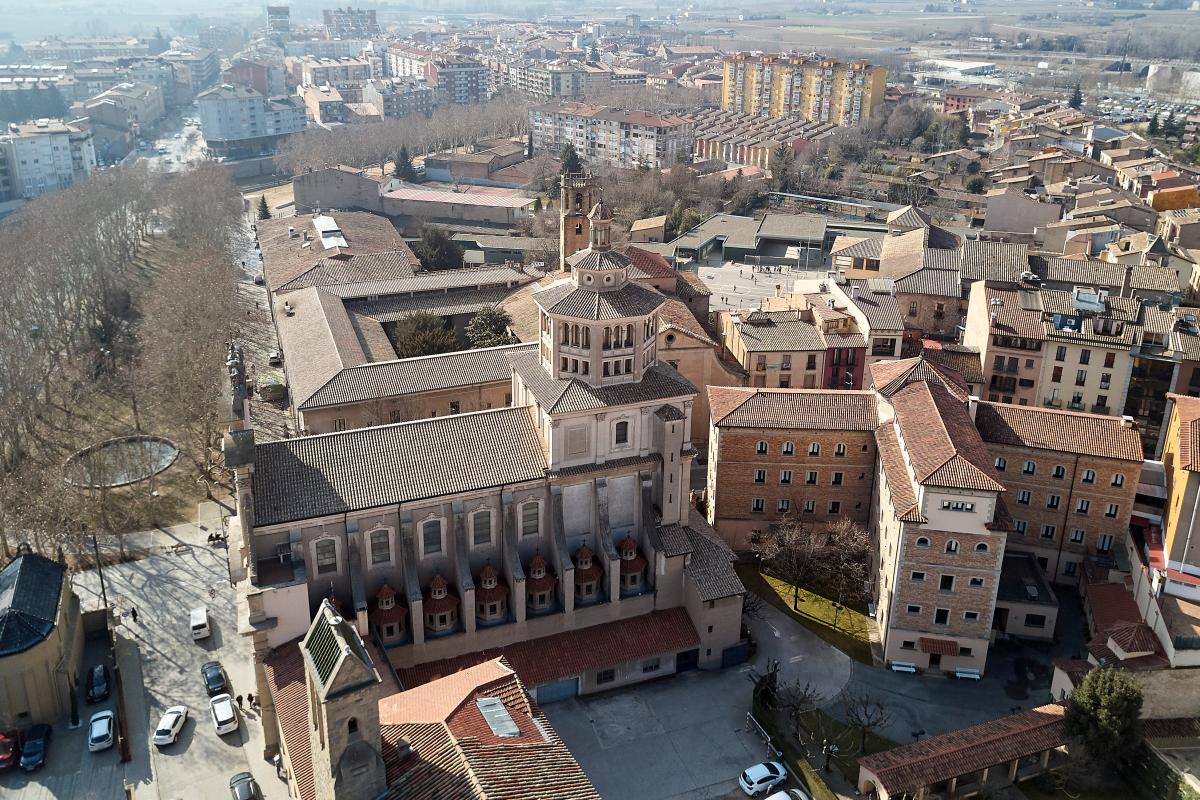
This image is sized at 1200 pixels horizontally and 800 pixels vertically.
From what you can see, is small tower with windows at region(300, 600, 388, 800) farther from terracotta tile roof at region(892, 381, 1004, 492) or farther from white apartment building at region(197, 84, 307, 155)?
white apartment building at region(197, 84, 307, 155)

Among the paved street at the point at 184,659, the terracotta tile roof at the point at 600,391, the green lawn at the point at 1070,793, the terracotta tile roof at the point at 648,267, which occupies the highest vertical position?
the terracotta tile roof at the point at 600,391

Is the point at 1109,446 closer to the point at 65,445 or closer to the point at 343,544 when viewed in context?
the point at 343,544

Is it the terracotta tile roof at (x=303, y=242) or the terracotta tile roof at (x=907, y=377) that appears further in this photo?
the terracotta tile roof at (x=303, y=242)

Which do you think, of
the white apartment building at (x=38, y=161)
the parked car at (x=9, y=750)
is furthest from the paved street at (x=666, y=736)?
the white apartment building at (x=38, y=161)

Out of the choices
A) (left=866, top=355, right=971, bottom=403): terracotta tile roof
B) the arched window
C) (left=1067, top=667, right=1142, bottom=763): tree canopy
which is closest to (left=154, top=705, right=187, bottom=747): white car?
the arched window

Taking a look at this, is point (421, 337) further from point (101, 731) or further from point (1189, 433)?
point (1189, 433)

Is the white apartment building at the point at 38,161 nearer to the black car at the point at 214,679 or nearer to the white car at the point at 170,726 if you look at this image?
the black car at the point at 214,679

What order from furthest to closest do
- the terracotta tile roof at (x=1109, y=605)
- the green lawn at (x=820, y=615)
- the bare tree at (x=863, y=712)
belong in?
the green lawn at (x=820, y=615)
the terracotta tile roof at (x=1109, y=605)
the bare tree at (x=863, y=712)
